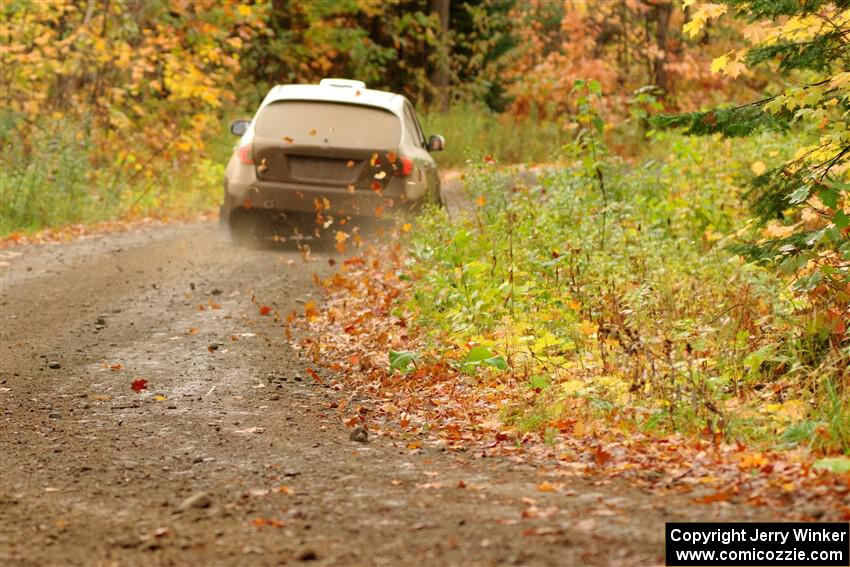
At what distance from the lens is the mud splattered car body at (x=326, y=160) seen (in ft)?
43.4

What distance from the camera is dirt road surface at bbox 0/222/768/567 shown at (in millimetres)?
4441

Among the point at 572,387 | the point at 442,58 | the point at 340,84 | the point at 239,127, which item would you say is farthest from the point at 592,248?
the point at 442,58

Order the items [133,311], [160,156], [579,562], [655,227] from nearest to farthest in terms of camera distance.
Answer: [579,562] → [133,311] → [655,227] → [160,156]

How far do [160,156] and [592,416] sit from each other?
16564 millimetres

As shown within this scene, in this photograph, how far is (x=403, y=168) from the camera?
13.2m

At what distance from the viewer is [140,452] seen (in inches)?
245

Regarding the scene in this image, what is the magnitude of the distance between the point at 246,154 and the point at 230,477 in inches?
324

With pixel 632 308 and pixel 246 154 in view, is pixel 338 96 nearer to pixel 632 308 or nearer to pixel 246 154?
pixel 246 154

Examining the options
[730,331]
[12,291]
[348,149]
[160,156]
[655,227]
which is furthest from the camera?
[160,156]

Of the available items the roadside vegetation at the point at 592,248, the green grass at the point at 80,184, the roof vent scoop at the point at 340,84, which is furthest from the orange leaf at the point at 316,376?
the green grass at the point at 80,184

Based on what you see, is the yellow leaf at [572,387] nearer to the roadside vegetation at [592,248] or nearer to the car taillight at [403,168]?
the roadside vegetation at [592,248]

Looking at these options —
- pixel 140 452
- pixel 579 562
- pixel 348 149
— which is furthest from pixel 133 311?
pixel 579 562

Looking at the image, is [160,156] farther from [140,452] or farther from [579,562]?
[579,562]

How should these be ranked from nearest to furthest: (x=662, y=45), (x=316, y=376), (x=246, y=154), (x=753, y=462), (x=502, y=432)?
(x=753, y=462)
(x=502, y=432)
(x=316, y=376)
(x=246, y=154)
(x=662, y=45)
